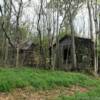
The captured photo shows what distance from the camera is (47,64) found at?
895 inches

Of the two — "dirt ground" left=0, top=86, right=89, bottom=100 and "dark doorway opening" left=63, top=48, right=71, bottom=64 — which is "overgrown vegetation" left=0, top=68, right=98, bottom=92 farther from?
"dark doorway opening" left=63, top=48, right=71, bottom=64

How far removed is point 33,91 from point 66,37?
17615mm

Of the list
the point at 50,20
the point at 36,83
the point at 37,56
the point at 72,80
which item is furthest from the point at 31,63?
the point at 36,83

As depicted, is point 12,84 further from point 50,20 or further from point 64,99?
point 50,20

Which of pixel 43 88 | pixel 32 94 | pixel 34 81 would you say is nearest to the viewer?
pixel 32 94

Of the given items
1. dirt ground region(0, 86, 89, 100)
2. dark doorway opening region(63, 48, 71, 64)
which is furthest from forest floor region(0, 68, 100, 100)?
dark doorway opening region(63, 48, 71, 64)

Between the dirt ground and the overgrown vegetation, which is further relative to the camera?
the overgrown vegetation

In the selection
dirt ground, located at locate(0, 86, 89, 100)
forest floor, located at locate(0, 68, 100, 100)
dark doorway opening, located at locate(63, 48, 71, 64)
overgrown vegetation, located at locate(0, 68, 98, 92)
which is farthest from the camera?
dark doorway opening, located at locate(63, 48, 71, 64)

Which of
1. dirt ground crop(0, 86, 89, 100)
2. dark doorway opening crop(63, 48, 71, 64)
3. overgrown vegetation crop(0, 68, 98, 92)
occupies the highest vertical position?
dark doorway opening crop(63, 48, 71, 64)

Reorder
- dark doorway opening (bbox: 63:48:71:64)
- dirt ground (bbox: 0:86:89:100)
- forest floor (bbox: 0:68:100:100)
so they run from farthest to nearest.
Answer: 1. dark doorway opening (bbox: 63:48:71:64)
2. forest floor (bbox: 0:68:100:100)
3. dirt ground (bbox: 0:86:89:100)

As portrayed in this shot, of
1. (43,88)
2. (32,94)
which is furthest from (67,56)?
(32,94)

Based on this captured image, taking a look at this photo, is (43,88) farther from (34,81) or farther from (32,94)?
(32,94)

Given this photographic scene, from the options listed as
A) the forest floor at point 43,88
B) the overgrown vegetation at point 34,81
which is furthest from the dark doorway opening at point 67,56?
the forest floor at point 43,88

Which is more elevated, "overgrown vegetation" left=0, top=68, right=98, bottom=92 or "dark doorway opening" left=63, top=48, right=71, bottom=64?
"dark doorway opening" left=63, top=48, right=71, bottom=64
